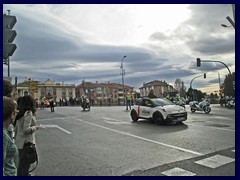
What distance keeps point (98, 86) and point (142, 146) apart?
141939 millimetres

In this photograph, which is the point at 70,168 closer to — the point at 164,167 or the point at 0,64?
the point at 164,167

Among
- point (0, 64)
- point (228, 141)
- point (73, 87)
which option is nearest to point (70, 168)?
point (0, 64)

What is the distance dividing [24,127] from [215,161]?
14.1ft

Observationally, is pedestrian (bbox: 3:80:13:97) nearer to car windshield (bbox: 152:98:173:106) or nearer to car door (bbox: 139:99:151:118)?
car windshield (bbox: 152:98:173:106)

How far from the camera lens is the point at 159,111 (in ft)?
44.2

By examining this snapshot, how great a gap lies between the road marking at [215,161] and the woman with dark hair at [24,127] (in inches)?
147

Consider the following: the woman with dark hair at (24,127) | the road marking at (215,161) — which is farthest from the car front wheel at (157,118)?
the woman with dark hair at (24,127)

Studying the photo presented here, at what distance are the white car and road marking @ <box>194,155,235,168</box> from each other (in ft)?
22.2

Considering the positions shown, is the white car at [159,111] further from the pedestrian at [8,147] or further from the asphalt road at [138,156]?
the pedestrian at [8,147]

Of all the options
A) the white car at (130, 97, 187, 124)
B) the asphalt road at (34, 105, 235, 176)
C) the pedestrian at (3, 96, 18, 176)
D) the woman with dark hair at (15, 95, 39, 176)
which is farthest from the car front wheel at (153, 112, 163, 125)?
the pedestrian at (3, 96, 18, 176)

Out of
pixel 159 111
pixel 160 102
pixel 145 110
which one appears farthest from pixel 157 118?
pixel 145 110

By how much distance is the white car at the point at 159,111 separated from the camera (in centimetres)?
1311

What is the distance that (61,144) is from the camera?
8570mm

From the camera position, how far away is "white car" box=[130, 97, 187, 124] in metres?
13.1
